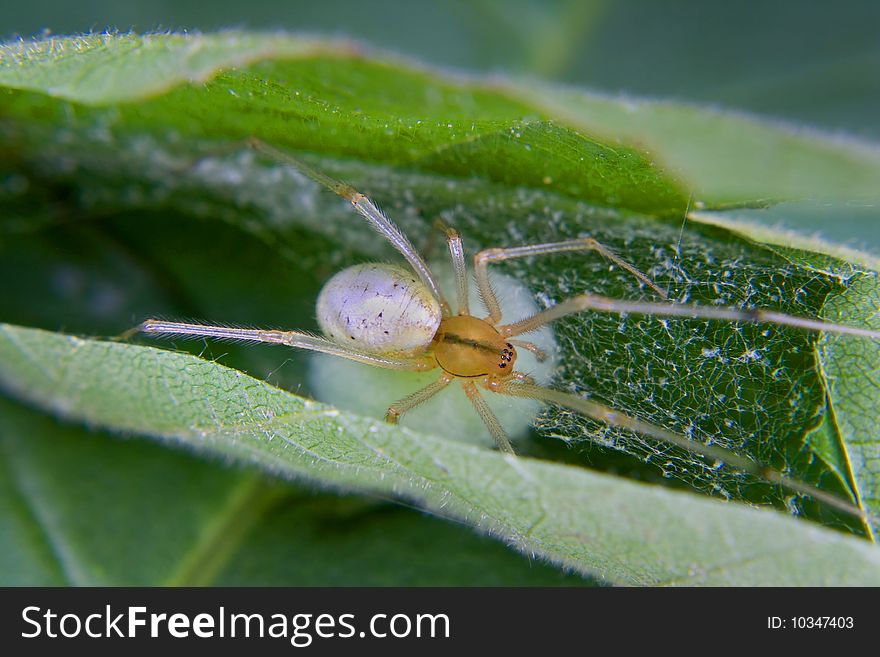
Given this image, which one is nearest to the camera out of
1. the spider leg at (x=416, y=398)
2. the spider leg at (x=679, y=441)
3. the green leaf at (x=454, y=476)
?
the green leaf at (x=454, y=476)

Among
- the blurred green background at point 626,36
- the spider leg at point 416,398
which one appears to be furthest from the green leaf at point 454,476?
the blurred green background at point 626,36

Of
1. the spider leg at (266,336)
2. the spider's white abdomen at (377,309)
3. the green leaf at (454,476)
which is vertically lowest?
the green leaf at (454,476)

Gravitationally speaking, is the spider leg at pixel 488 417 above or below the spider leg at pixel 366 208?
below

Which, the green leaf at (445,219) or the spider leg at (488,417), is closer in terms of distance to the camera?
the green leaf at (445,219)

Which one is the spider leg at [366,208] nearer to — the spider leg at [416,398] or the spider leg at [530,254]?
the spider leg at [530,254]

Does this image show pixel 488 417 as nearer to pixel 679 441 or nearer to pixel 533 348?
pixel 533 348

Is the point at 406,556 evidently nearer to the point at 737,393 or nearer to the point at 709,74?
the point at 737,393
